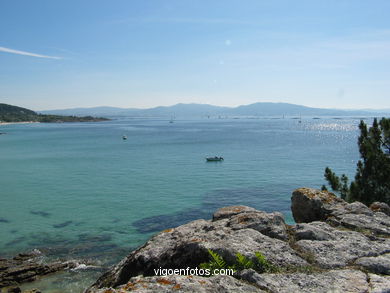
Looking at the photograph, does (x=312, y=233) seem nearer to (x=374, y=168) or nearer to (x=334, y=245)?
(x=334, y=245)

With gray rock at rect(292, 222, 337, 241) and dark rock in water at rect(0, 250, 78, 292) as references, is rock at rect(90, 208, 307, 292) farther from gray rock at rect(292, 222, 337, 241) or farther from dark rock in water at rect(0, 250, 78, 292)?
dark rock in water at rect(0, 250, 78, 292)

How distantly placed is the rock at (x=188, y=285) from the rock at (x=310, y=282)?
0.32 meters

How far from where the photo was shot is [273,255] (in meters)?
7.45

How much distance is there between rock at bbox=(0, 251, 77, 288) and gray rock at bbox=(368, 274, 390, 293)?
2005 cm

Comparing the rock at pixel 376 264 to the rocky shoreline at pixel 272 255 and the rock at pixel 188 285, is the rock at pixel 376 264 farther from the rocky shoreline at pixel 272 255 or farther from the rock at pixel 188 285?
the rock at pixel 188 285

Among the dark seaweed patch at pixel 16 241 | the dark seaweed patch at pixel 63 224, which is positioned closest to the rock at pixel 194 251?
the dark seaweed patch at pixel 16 241

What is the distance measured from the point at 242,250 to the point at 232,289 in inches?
68.1

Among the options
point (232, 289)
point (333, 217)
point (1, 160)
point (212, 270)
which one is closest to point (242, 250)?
point (212, 270)

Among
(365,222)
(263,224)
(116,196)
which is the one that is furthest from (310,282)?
(116,196)

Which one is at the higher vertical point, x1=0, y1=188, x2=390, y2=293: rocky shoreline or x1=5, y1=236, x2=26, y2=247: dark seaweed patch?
x1=0, y1=188, x2=390, y2=293: rocky shoreline

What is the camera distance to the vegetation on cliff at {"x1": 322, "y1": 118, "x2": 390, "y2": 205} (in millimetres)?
22156

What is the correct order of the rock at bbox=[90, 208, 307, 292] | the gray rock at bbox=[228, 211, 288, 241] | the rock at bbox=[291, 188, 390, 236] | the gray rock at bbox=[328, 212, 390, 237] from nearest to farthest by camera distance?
1. the rock at bbox=[90, 208, 307, 292]
2. the gray rock at bbox=[228, 211, 288, 241]
3. the gray rock at bbox=[328, 212, 390, 237]
4. the rock at bbox=[291, 188, 390, 236]

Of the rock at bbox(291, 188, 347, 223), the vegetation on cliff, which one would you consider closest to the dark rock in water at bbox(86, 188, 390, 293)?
the rock at bbox(291, 188, 347, 223)

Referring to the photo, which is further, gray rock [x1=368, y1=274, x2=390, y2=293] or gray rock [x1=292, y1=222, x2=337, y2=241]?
gray rock [x1=292, y1=222, x2=337, y2=241]
